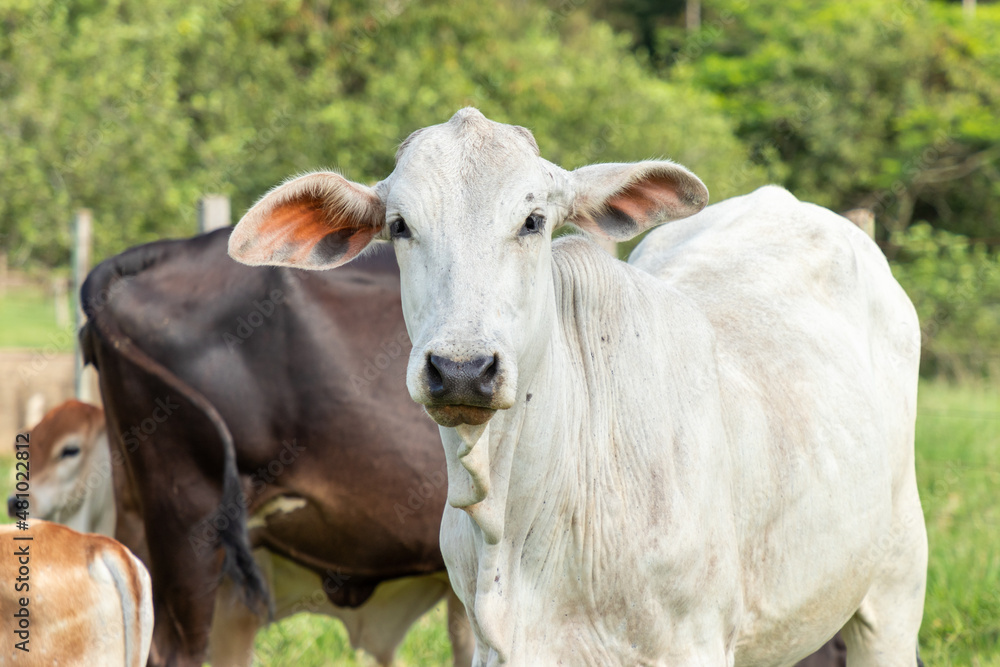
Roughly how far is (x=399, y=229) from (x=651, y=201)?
0.65 meters

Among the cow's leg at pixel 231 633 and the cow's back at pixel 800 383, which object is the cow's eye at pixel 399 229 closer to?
the cow's back at pixel 800 383

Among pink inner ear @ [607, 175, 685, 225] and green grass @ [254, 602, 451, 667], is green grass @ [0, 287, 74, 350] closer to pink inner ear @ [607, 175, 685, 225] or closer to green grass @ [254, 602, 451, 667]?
green grass @ [254, 602, 451, 667]

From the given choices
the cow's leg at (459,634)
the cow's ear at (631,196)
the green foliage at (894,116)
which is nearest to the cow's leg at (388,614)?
the cow's leg at (459,634)

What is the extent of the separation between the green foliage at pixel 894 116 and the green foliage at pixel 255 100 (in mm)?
1708

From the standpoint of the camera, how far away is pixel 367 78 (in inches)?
649

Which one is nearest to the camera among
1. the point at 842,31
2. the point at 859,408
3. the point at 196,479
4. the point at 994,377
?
the point at 859,408

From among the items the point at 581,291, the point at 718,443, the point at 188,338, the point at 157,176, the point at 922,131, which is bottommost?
the point at 922,131

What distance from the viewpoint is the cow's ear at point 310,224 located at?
2.26m

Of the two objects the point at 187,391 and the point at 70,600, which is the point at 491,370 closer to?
the point at 70,600

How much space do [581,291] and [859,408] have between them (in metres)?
0.93

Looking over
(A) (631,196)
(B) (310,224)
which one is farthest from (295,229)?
(A) (631,196)

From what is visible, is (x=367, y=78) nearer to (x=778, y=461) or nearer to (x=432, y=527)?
(x=432, y=527)

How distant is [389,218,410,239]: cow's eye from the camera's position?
2.04 meters

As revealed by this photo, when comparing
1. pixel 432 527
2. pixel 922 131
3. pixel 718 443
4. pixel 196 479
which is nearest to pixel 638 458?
pixel 718 443
